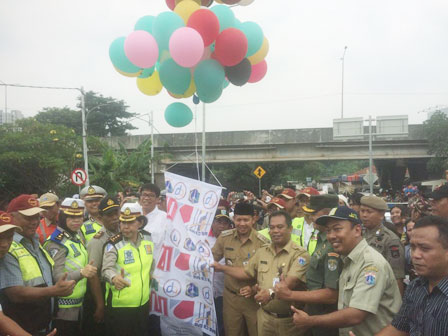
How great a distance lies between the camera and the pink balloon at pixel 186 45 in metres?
5.28

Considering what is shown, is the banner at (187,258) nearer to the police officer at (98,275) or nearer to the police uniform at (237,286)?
the police uniform at (237,286)

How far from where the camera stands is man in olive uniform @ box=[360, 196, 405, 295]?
13.0ft

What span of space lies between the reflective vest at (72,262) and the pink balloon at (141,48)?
2.79 m

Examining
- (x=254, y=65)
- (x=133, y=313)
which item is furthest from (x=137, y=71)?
(x=133, y=313)

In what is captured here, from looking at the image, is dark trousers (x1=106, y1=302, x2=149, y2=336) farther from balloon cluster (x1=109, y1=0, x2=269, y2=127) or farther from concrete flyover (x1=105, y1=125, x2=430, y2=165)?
concrete flyover (x1=105, y1=125, x2=430, y2=165)

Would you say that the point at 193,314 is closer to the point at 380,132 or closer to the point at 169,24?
the point at 169,24

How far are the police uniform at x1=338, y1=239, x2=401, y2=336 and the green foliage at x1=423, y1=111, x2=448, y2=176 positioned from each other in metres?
26.3

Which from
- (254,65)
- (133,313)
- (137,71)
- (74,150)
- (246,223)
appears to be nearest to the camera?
(133,313)

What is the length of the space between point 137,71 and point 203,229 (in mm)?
3344

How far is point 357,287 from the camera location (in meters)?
2.83

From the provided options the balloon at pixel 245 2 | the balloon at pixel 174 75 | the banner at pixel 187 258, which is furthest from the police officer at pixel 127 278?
the balloon at pixel 245 2

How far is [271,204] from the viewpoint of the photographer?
21.0 feet

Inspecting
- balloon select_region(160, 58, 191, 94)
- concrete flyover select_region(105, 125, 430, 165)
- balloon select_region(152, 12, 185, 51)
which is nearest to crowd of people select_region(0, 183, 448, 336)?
balloon select_region(160, 58, 191, 94)

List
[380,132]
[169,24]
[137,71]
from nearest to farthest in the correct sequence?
1. [169,24]
2. [137,71]
3. [380,132]
